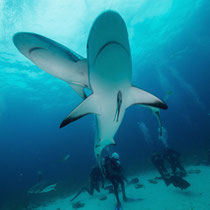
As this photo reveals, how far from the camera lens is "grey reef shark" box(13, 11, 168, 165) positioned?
1.57 m

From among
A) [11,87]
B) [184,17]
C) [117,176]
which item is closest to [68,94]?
[11,87]

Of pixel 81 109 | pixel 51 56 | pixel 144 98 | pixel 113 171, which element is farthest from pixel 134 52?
pixel 51 56

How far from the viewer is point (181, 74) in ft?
119

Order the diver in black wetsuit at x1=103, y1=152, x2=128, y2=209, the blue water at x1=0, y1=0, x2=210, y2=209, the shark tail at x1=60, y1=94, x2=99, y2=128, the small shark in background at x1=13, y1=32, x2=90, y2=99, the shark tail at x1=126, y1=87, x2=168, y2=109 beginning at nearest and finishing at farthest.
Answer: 1. the small shark in background at x1=13, y1=32, x2=90, y2=99
2. the shark tail at x1=60, y1=94, x2=99, y2=128
3. the shark tail at x1=126, y1=87, x2=168, y2=109
4. the diver in black wetsuit at x1=103, y1=152, x2=128, y2=209
5. the blue water at x1=0, y1=0, x2=210, y2=209

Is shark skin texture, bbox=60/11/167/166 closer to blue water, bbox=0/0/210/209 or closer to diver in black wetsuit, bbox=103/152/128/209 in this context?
blue water, bbox=0/0/210/209

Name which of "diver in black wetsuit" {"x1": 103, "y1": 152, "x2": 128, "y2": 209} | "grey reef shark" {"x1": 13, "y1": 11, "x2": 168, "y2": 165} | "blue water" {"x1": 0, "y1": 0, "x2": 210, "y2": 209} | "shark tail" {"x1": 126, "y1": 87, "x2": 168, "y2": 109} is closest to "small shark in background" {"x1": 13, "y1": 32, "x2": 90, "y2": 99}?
"grey reef shark" {"x1": 13, "y1": 11, "x2": 168, "y2": 165}

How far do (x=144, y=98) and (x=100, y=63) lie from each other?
1.24m

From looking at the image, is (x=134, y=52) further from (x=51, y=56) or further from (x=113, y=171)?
(x=51, y=56)

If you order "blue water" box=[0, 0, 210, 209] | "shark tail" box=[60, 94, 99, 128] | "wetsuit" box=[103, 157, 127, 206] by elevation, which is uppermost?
"blue water" box=[0, 0, 210, 209]

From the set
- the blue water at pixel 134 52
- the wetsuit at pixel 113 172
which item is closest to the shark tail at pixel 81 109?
the blue water at pixel 134 52

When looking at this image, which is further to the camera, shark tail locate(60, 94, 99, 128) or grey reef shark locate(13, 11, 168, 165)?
shark tail locate(60, 94, 99, 128)

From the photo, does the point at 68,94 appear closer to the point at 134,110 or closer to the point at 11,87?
the point at 11,87

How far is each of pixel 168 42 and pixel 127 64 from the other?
2456 cm

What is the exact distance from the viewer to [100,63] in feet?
6.08
